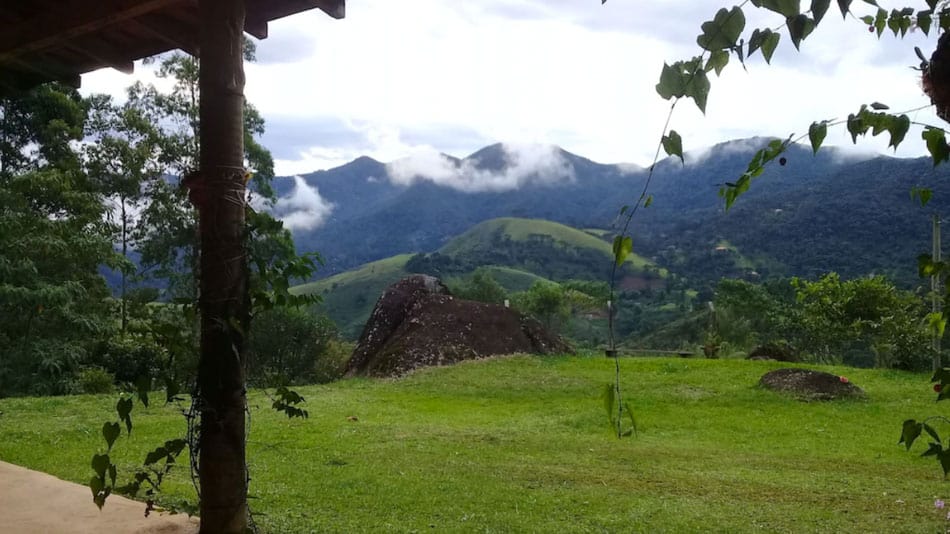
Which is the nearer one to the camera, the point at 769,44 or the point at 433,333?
the point at 769,44

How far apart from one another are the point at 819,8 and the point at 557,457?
6.66m

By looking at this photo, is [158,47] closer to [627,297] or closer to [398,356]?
[398,356]

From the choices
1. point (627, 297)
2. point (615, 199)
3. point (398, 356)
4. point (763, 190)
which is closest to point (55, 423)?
point (398, 356)

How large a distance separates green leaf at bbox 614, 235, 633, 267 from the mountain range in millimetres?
42

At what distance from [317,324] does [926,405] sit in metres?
23.1

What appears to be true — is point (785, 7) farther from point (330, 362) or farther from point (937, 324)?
point (330, 362)

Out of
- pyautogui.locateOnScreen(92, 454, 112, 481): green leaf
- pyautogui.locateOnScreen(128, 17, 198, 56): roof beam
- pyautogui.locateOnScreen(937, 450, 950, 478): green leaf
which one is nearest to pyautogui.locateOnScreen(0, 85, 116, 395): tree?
pyautogui.locateOnScreen(128, 17, 198, 56): roof beam

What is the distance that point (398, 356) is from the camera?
48.0 feet

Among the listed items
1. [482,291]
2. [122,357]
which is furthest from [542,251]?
[122,357]

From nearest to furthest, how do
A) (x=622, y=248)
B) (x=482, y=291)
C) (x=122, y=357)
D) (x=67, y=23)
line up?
(x=622, y=248), (x=67, y=23), (x=122, y=357), (x=482, y=291)

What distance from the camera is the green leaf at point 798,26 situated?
3.41ft

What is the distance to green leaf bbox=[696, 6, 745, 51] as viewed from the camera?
1066 millimetres

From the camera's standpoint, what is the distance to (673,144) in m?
1.09

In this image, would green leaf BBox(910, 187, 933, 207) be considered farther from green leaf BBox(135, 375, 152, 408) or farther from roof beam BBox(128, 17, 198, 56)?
roof beam BBox(128, 17, 198, 56)
